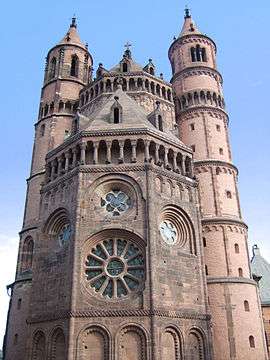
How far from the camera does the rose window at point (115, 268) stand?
2345 centimetres

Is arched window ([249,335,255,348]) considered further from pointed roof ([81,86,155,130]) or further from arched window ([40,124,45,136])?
arched window ([40,124,45,136])

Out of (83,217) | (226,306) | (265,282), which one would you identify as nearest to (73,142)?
(83,217)

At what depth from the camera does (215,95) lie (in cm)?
4109

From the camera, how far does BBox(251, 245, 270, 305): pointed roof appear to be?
153 feet

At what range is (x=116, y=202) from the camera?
25.9m

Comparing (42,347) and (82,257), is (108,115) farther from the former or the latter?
(42,347)

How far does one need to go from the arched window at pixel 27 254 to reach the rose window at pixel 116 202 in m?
11.8

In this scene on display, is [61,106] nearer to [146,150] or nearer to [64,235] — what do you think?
[146,150]

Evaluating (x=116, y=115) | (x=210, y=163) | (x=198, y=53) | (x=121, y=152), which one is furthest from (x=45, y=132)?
(x=198, y=53)

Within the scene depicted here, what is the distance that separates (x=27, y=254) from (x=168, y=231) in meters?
14.5

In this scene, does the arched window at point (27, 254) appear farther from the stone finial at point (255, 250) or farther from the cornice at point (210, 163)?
the stone finial at point (255, 250)

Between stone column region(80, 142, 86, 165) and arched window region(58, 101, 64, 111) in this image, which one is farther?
arched window region(58, 101, 64, 111)

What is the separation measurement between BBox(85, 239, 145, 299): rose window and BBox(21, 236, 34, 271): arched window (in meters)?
11.8

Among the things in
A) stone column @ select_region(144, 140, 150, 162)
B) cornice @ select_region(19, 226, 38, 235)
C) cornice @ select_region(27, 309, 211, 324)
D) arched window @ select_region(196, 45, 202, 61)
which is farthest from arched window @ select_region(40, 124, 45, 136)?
cornice @ select_region(27, 309, 211, 324)
